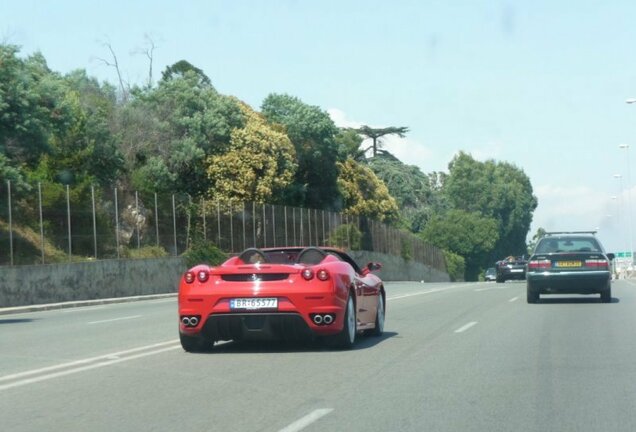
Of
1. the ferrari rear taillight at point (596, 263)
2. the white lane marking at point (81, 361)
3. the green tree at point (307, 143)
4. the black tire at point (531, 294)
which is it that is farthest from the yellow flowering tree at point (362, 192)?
the white lane marking at point (81, 361)

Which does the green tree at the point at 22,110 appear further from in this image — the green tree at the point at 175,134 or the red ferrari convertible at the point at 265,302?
the red ferrari convertible at the point at 265,302

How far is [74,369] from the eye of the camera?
12.5 m

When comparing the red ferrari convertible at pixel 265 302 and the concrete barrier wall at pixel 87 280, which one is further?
the concrete barrier wall at pixel 87 280

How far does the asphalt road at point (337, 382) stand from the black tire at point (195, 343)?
0.18 m

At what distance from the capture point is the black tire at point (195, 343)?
13.8 m

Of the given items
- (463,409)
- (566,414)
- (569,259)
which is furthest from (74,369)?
(569,259)

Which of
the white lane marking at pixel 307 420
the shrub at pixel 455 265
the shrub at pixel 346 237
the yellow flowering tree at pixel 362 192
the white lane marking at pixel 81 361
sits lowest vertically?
the shrub at pixel 455 265

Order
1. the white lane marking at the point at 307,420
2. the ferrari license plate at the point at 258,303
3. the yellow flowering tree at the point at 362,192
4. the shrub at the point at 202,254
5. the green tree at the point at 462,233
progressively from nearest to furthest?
the white lane marking at the point at 307,420 → the ferrari license plate at the point at 258,303 → the shrub at the point at 202,254 → the yellow flowering tree at the point at 362,192 → the green tree at the point at 462,233

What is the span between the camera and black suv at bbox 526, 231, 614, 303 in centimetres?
2459

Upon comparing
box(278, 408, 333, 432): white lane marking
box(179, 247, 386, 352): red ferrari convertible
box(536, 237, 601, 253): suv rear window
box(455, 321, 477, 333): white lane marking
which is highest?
box(536, 237, 601, 253): suv rear window

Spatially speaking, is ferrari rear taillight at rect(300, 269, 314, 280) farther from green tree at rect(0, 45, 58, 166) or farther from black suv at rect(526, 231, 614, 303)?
green tree at rect(0, 45, 58, 166)

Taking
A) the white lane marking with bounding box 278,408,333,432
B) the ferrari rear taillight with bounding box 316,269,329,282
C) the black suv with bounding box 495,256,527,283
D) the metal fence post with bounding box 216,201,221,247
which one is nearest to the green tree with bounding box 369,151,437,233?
the black suv with bounding box 495,256,527,283

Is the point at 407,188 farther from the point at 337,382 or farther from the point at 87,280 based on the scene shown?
the point at 337,382

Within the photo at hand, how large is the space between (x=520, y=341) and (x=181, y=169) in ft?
139
